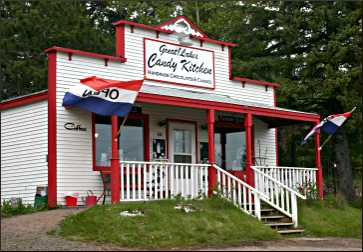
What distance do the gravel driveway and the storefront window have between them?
9.35 feet

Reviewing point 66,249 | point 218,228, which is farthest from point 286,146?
point 66,249

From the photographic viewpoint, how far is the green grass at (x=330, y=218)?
17.1m

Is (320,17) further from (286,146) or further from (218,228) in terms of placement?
(218,228)

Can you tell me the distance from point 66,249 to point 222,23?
26022mm

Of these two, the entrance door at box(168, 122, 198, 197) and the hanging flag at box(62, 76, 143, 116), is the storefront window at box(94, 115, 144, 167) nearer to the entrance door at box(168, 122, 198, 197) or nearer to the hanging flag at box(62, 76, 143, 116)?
the entrance door at box(168, 122, 198, 197)

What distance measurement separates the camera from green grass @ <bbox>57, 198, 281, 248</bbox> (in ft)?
44.3

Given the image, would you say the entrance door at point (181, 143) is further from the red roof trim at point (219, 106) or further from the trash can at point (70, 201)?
the trash can at point (70, 201)

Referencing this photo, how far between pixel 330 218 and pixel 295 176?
10.7ft

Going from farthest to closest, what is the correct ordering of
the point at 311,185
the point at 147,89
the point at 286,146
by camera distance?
the point at 286,146 < the point at 311,185 < the point at 147,89

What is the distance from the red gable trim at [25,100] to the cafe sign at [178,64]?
11.7ft

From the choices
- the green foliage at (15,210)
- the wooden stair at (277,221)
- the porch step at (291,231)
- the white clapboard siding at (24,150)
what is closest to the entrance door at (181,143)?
the wooden stair at (277,221)

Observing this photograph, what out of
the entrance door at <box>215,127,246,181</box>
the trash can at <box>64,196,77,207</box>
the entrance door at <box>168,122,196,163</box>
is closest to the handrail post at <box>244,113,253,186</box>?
the entrance door at <box>168,122,196,163</box>

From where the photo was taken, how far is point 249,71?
3005 cm

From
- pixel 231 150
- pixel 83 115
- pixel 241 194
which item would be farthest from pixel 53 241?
pixel 231 150
